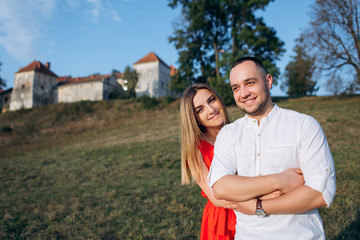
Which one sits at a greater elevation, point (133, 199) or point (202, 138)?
point (202, 138)

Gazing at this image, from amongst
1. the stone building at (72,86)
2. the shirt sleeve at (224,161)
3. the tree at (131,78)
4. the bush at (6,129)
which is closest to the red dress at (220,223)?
the shirt sleeve at (224,161)

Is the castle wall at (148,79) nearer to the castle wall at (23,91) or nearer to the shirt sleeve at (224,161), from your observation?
the castle wall at (23,91)

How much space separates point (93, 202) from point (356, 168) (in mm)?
7622

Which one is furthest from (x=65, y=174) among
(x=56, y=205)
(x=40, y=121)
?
(x=40, y=121)

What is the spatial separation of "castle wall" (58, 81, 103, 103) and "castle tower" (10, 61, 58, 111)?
8.57ft

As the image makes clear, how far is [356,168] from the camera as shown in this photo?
6.65m

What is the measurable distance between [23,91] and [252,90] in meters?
59.7

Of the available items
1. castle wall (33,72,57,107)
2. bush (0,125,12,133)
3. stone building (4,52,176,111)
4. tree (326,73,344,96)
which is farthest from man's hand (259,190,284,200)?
castle wall (33,72,57,107)

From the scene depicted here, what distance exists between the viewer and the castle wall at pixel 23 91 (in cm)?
Answer: 4944

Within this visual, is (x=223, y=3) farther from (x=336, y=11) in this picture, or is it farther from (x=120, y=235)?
(x=120, y=235)

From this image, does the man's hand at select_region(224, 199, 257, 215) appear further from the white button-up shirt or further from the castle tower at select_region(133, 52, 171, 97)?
the castle tower at select_region(133, 52, 171, 97)

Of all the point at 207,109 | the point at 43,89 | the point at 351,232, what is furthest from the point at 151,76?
the point at 207,109

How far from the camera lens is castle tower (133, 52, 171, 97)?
168ft

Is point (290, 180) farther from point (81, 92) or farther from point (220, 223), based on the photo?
point (81, 92)
